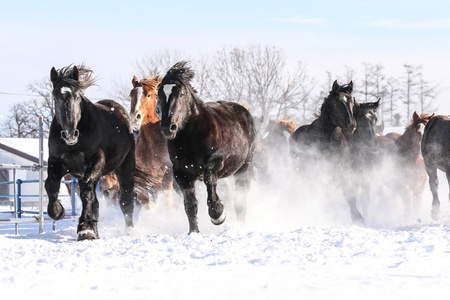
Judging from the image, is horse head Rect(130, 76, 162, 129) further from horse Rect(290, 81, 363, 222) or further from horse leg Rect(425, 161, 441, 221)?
horse leg Rect(425, 161, 441, 221)

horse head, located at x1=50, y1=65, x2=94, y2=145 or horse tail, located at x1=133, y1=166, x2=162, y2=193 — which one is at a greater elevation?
horse head, located at x1=50, y1=65, x2=94, y2=145

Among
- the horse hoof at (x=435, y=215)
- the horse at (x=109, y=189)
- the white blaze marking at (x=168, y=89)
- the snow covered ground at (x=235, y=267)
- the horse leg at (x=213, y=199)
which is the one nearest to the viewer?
the snow covered ground at (x=235, y=267)

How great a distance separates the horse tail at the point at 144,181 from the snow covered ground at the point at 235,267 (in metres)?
2.46

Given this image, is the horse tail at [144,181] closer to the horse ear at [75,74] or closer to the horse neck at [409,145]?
the horse ear at [75,74]

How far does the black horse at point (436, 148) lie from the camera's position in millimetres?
10898

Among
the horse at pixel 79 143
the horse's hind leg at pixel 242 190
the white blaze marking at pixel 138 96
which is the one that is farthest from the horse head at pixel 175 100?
the white blaze marking at pixel 138 96

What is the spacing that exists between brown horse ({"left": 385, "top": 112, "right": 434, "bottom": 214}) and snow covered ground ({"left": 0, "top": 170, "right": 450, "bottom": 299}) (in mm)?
5930

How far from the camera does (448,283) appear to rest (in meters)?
4.48

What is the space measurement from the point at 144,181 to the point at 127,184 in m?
1.27

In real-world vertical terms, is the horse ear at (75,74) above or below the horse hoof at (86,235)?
above

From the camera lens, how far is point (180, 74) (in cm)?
778

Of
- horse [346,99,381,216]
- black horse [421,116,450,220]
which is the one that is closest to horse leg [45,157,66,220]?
horse [346,99,381,216]

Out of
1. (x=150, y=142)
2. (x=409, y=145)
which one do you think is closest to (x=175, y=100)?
(x=150, y=142)

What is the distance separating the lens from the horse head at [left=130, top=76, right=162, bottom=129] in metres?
10.7
